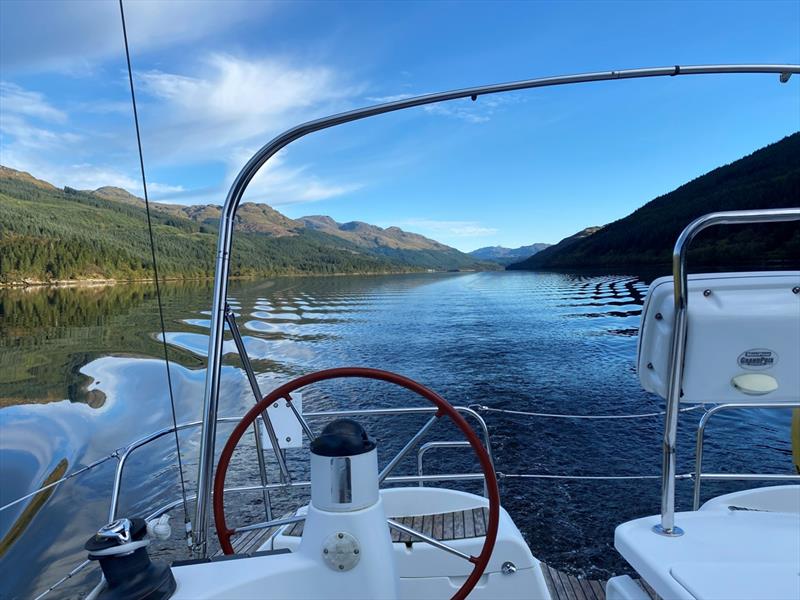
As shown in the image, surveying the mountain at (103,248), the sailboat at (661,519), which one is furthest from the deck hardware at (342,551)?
the mountain at (103,248)

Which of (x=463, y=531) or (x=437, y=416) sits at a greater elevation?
(x=437, y=416)

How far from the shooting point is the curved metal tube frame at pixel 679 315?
1.33m

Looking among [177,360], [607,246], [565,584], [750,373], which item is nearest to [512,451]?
[565,584]

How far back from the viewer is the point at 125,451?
2.49m

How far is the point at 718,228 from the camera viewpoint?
206ft

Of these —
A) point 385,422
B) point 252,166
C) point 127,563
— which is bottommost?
point 385,422

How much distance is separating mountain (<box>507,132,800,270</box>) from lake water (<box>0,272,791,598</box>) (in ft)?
122

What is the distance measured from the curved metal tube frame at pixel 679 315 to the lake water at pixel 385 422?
453 cm

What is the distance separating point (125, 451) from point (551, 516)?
540 centimetres

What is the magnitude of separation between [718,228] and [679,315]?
7303cm

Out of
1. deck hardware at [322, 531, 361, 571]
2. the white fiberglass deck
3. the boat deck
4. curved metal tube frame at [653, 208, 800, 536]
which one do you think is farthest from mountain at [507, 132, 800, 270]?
deck hardware at [322, 531, 361, 571]

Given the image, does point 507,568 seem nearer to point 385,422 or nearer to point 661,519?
point 661,519

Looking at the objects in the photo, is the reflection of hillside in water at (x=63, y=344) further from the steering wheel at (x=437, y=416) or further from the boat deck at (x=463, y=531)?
the steering wheel at (x=437, y=416)

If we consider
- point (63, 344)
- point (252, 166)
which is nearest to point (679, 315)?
point (252, 166)
